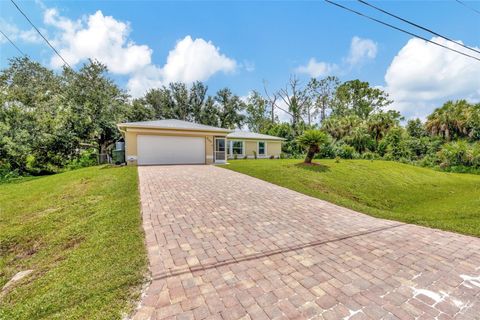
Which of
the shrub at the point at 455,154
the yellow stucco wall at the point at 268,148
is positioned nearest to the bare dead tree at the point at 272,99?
the yellow stucco wall at the point at 268,148

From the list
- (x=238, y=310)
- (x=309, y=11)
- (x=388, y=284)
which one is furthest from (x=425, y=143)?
(x=238, y=310)

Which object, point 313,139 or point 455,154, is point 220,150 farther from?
point 455,154

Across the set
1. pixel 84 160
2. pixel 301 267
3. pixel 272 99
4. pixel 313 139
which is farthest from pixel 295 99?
pixel 301 267

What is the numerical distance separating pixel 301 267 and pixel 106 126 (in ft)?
74.2

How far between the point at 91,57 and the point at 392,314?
91.7 feet

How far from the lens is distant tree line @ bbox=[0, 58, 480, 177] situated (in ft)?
51.1

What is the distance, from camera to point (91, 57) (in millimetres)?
22016

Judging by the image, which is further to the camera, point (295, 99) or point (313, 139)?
point (295, 99)

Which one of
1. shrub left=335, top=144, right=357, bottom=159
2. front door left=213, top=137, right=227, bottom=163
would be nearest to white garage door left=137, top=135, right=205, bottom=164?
front door left=213, top=137, right=227, bottom=163

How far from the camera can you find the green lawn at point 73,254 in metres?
2.46

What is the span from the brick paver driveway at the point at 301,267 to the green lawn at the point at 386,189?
2.19m

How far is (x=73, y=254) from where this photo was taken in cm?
370

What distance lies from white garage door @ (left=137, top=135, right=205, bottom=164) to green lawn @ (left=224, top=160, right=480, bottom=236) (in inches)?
236

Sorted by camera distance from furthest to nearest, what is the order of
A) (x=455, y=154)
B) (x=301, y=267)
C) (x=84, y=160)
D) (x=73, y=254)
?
1. (x=455, y=154)
2. (x=84, y=160)
3. (x=73, y=254)
4. (x=301, y=267)
